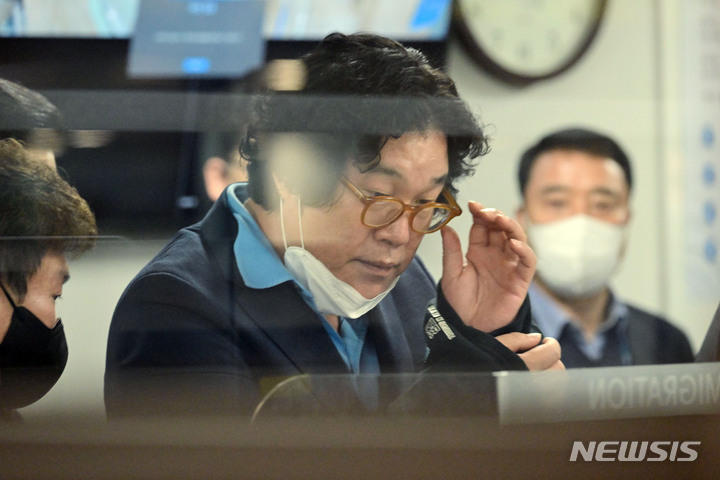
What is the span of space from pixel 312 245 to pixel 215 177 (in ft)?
0.55

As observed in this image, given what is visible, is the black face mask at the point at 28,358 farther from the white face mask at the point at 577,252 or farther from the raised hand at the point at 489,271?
the white face mask at the point at 577,252

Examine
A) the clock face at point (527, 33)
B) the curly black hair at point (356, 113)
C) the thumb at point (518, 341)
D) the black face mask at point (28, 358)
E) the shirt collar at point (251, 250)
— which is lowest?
Result: the black face mask at point (28, 358)

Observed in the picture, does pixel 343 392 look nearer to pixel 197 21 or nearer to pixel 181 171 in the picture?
pixel 181 171

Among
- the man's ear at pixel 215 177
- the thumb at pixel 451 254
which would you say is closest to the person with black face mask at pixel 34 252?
the man's ear at pixel 215 177

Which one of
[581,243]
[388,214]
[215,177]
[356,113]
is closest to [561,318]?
[581,243]

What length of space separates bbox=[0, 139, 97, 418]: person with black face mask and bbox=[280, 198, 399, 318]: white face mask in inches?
11.1

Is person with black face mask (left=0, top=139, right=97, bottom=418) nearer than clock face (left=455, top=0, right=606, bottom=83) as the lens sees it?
Yes

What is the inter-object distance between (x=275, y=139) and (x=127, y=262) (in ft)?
0.89

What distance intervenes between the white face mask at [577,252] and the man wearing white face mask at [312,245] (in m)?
0.09

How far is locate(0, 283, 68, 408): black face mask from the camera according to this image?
1.05 metres

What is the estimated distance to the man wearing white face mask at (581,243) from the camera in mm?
1118

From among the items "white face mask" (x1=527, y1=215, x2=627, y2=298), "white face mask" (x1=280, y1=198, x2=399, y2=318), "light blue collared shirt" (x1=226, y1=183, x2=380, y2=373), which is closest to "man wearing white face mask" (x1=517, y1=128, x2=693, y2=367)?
"white face mask" (x1=527, y1=215, x2=627, y2=298)

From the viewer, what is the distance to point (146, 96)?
1.05 metres

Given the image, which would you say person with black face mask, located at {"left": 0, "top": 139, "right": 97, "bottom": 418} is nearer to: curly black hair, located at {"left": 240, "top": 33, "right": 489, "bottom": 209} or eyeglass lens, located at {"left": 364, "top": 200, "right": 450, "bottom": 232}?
curly black hair, located at {"left": 240, "top": 33, "right": 489, "bottom": 209}
